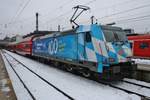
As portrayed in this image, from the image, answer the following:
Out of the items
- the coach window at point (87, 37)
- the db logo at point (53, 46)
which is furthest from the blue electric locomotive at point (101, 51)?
the db logo at point (53, 46)

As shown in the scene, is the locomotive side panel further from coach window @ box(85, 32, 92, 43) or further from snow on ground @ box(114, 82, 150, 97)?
snow on ground @ box(114, 82, 150, 97)

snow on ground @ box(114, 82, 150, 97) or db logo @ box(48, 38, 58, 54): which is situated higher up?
db logo @ box(48, 38, 58, 54)

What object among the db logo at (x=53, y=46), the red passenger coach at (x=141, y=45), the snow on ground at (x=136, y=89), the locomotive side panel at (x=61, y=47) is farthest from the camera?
the red passenger coach at (x=141, y=45)

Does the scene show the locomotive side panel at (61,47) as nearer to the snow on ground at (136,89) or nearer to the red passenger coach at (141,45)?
the snow on ground at (136,89)

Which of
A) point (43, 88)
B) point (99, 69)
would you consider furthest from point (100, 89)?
point (43, 88)

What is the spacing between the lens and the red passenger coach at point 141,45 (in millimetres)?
18105

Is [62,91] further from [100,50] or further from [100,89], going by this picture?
[100,50]

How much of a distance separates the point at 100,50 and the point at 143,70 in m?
3.22

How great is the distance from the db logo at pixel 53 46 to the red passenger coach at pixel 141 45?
8817 mm

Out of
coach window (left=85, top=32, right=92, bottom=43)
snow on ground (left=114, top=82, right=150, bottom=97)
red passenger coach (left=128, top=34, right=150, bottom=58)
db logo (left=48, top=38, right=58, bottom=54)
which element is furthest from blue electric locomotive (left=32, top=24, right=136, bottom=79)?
red passenger coach (left=128, top=34, right=150, bottom=58)

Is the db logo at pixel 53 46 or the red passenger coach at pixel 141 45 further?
the red passenger coach at pixel 141 45

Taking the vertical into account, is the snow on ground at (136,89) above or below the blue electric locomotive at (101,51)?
below

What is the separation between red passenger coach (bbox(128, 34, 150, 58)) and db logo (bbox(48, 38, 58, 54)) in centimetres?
882

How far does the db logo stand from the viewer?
47.8 ft
